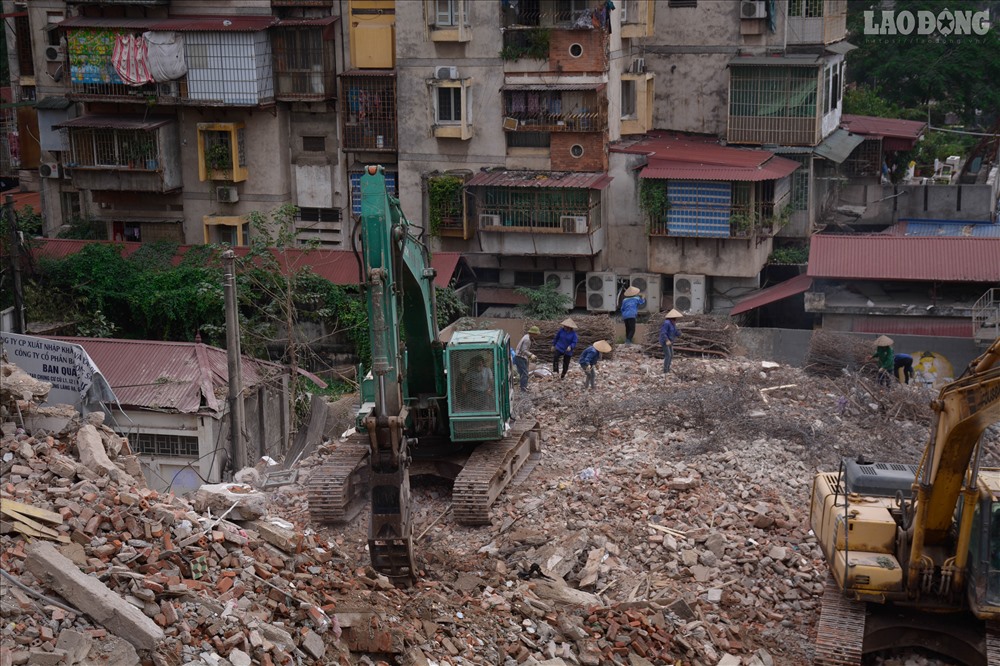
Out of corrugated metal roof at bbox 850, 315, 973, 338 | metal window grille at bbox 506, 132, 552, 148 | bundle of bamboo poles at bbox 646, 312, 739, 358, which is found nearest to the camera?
bundle of bamboo poles at bbox 646, 312, 739, 358

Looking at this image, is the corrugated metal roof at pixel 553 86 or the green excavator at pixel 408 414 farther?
the corrugated metal roof at pixel 553 86

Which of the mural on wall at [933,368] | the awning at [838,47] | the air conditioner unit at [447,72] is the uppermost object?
the awning at [838,47]

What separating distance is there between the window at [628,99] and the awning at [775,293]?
6367 millimetres

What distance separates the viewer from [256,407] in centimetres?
2270

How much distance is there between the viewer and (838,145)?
115ft

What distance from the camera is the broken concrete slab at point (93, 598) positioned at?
33.8 feet

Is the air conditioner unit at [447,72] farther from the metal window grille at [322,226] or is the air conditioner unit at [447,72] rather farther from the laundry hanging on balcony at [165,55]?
the laundry hanging on balcony at [165,55]

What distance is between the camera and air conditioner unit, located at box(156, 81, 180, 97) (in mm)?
34250

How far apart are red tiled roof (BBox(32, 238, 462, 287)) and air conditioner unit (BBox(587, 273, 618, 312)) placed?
12.0 ft

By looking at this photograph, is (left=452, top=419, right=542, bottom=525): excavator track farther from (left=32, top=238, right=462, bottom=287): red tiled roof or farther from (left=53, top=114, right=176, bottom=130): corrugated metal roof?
(left=53, top=114, right=176, bottom=130): corrugated metal roof

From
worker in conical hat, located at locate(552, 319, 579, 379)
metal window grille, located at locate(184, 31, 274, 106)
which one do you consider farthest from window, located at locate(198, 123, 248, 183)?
worker in conical hat, located at locate(552, 319, 579, 379)

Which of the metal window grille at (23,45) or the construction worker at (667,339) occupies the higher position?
the metal window grille at (23,45)

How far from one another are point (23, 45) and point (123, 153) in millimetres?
9880

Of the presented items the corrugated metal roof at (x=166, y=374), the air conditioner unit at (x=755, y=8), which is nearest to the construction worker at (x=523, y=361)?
the corrugated metal roof at (x=166, y=374)
